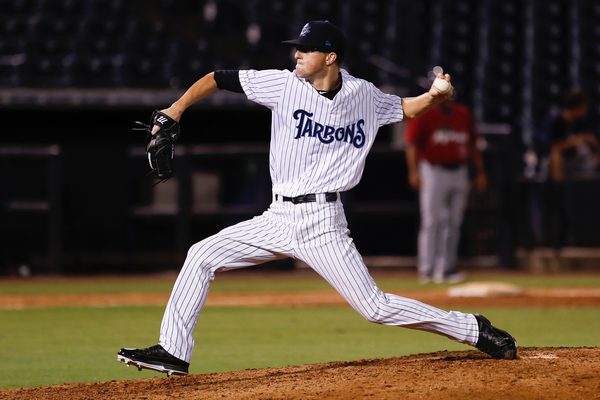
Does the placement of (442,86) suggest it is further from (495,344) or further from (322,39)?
(495,344)

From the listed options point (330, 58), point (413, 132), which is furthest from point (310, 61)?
point (413, 132)

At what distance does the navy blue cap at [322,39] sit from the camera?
137 inches

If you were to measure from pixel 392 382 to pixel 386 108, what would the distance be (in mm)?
1242

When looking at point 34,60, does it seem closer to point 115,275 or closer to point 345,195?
point 115,275

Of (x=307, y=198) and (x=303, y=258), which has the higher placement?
(x=307, y=198)

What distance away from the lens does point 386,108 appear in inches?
147

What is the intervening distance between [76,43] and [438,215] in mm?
5969

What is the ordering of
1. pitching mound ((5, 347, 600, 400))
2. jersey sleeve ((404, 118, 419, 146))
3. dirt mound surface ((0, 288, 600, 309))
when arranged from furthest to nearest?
jersey sleeve ((404, 118, 419, 146)) → dirt mound surface ((0, 288, 600, 309)) → pitching mound ((5, 347, 600, 400))

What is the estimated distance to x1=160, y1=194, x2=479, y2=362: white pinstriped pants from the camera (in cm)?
340

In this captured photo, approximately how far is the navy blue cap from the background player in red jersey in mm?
4731

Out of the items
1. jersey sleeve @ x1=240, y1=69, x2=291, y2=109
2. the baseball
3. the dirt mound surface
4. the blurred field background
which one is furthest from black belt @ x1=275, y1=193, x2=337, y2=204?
the dirt mound surface

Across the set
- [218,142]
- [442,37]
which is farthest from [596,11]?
[218,142]

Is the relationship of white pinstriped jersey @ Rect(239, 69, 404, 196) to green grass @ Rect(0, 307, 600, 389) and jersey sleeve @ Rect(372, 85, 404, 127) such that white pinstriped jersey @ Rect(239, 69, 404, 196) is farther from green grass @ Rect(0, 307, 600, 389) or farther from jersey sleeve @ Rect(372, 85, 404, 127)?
green grass @ Rect(0, 307, 600, 389)

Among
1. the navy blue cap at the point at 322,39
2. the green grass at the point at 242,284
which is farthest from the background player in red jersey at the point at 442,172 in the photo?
the navy blue cap at the point at 322,39
